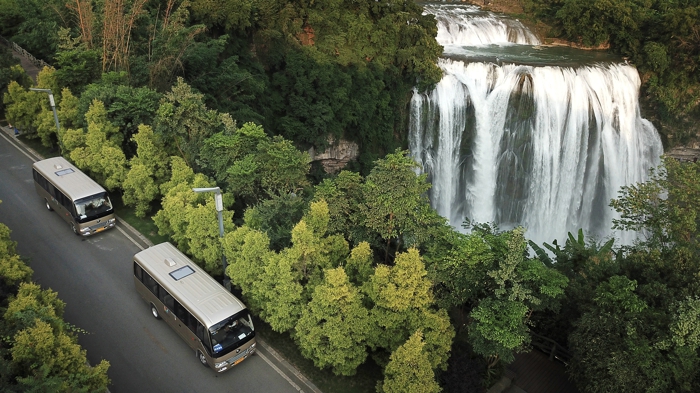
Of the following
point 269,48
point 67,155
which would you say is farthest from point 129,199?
point 269,48

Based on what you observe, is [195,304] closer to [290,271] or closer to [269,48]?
[290,271]

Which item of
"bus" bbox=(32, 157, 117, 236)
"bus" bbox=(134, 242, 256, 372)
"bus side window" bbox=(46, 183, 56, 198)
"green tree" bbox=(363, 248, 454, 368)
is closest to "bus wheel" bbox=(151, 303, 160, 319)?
"bus" bbox=(134, 242, 256, 372)

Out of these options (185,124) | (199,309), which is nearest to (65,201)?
(185,124)

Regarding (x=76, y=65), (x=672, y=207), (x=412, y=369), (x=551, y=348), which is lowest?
A: (x=551, y=348)

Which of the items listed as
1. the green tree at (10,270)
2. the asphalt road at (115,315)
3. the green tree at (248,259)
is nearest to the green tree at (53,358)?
the asphalt road at (115,315)

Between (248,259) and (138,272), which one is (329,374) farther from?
(138,272)

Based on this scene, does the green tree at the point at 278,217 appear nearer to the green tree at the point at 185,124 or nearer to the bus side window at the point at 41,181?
the green tree at the point at 185,124
